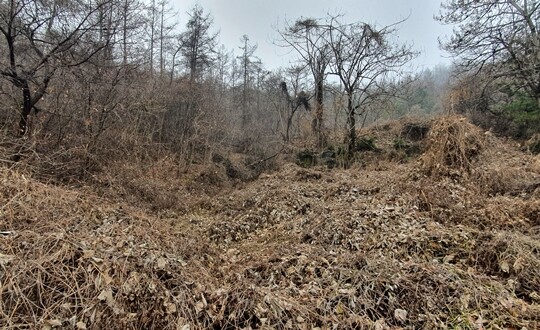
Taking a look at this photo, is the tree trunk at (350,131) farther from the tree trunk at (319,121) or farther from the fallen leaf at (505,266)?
the fallen leaf at (505,266)

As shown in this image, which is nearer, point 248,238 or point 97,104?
point 248,238

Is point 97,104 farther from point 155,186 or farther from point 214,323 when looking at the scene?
point 214,323

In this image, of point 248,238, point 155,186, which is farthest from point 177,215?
point 248,238

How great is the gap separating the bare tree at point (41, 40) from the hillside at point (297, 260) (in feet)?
9.04

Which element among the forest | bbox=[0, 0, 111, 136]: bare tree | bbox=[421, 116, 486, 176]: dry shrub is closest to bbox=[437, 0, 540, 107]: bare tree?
the forest

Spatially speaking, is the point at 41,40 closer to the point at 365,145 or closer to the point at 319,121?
the point at 319,121

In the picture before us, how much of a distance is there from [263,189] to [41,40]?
5.02m

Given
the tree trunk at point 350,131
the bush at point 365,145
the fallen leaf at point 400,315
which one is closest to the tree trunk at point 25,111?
the fallen leaf at point 400,315

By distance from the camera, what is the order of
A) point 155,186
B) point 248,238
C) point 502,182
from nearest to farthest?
1. point 248,238
2. point 502,182
3. point 155,186

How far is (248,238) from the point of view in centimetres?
477

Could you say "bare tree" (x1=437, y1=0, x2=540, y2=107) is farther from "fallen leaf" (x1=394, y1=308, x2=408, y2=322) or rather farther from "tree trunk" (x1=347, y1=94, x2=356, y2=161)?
"fallen leaf" (x1=394, y1=308, x2=408, y2=322)

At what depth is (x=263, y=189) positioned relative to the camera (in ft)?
22.5

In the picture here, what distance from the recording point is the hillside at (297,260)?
2.36 metres

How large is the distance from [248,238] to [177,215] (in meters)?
1.92
